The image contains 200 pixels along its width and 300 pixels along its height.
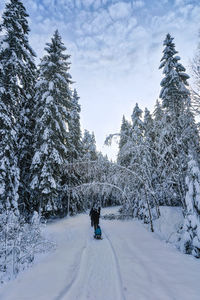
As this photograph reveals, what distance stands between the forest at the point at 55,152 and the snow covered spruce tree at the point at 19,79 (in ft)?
0.21

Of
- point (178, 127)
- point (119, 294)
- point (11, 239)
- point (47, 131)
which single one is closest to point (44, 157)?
point (47, 131)

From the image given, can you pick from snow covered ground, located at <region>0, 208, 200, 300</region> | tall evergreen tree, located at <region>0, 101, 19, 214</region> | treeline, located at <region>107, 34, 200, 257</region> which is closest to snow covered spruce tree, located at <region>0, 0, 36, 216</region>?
tall evergreen tree, located at <region>0, 101, 19, 214</region>

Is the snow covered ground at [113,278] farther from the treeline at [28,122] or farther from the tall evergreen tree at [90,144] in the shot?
the tall evergreen tree at [90,144]

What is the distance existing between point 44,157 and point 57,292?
31.9 ft

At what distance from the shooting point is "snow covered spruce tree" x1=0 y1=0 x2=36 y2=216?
412 inches

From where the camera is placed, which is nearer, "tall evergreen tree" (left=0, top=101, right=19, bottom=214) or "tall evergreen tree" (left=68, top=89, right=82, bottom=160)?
"tall evergreen tree" (left=0, top=101, right=19, bottom=214)

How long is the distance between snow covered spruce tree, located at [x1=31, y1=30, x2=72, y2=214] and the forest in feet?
0.24

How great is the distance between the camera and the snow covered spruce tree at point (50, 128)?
459 inches

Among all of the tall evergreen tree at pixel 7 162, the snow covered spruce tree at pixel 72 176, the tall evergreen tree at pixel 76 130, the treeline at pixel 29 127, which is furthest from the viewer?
the tall evergreen tree at pixel 76 130

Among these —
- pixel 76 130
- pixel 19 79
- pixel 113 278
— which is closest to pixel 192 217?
pixel 113 278

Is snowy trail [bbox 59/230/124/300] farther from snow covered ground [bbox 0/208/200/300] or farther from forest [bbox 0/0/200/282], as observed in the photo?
forest [bbox 0/0/200/282]

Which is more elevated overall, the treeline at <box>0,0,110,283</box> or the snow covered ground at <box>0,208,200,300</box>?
the treeline at <box>0,0,110,283</box>

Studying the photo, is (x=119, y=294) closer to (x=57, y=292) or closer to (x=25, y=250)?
(x=57, y=292)

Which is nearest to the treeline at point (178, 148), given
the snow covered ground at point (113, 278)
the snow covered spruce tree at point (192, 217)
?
the snow covered spruce tree at point (192, 217)
